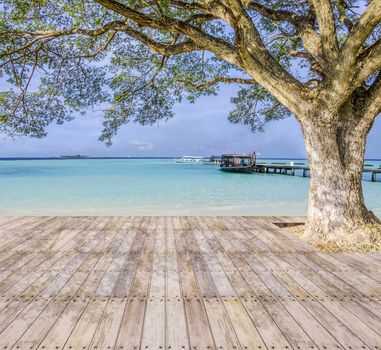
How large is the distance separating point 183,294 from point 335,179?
11.6 ft

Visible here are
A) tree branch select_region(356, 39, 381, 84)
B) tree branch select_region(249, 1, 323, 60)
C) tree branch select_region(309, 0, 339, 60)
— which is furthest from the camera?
tree branch select_region(249, 1, 323, 60)

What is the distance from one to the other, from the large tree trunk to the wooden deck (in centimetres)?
60

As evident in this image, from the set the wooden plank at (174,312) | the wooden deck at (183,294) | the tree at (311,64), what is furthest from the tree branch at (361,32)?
the wooden plank at (174,312)

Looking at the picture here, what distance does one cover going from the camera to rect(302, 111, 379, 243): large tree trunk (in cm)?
517

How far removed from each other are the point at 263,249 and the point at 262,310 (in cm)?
209

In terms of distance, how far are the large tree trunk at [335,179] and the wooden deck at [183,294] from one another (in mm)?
599

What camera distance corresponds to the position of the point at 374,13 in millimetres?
4605

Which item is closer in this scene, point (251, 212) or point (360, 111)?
point (360, 111)

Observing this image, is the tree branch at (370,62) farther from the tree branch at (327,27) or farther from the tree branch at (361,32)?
the tree branch at (327,27)

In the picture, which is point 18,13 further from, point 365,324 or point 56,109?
point 365,324

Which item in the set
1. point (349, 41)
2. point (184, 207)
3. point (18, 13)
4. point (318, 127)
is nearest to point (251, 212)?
point (184, 207)

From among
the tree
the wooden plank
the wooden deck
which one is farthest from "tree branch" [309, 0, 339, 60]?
the wooden plank

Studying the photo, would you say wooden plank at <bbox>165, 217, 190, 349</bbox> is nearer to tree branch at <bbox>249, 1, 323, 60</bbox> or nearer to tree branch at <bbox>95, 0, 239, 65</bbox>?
tree branch at <bbox>95, 0, 239, 65</bbox>

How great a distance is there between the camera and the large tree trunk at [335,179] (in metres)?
5.17
